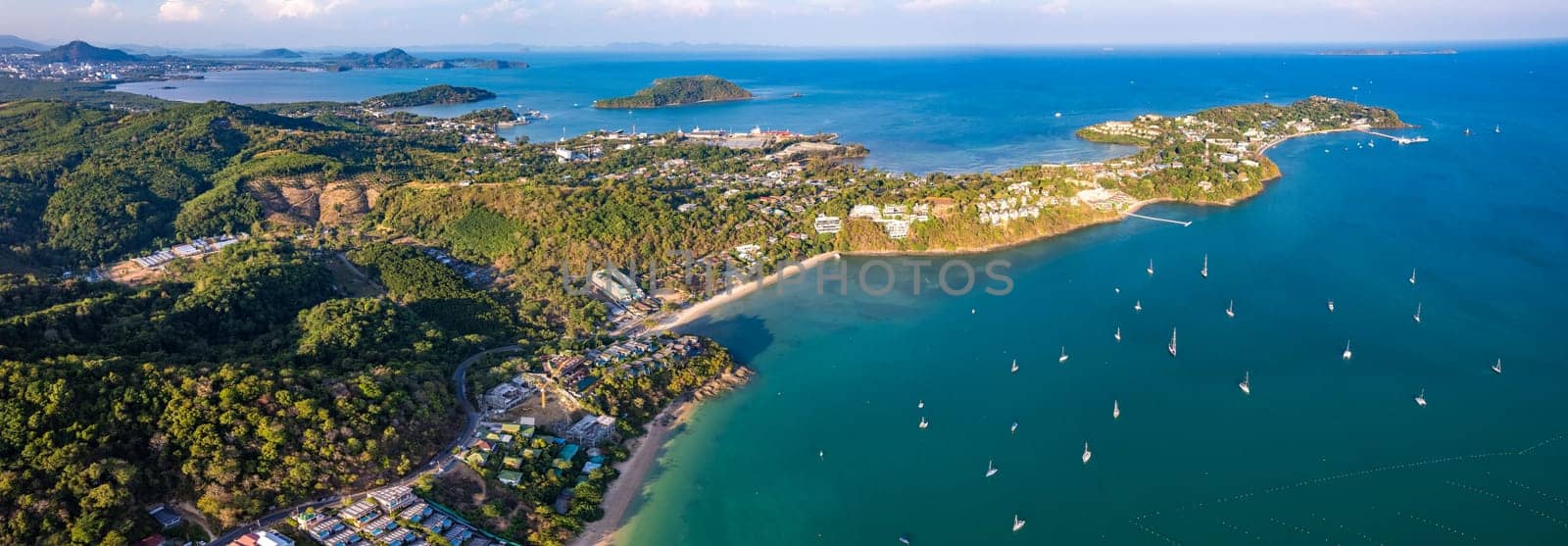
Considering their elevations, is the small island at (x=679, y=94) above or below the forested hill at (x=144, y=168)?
above

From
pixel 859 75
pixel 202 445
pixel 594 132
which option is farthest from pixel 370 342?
pixel 859 75

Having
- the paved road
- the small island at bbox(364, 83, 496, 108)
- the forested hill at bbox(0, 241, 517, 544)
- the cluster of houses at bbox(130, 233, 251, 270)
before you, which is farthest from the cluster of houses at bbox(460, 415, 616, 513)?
the small island at bbox(364, 83, 496, 108)

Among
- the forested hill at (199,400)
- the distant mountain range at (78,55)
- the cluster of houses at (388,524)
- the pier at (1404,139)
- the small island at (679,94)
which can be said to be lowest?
the cluster of houses at (388,524)

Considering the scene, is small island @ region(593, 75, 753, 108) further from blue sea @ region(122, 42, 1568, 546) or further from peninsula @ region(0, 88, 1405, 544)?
blue sea @ region(122, 42, 1568, 546)

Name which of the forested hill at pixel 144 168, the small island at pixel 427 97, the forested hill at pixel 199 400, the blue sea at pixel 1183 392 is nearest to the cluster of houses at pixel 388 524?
the forested hill at pixel 199 400

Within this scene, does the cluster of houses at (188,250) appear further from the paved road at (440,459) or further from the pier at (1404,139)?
the pier at (1404,139)

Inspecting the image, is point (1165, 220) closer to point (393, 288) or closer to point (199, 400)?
point (393, 288)
